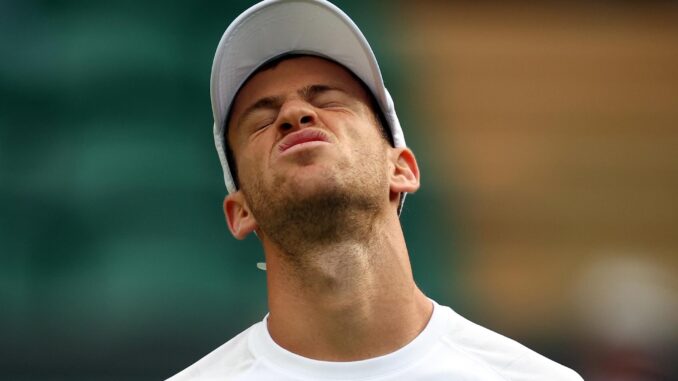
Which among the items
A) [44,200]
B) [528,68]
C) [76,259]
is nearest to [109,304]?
[76,259]

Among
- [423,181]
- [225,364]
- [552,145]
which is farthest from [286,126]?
[552,145]

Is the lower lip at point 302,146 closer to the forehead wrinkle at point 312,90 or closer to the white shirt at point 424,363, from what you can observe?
the forehead wrinkle at point 312,90

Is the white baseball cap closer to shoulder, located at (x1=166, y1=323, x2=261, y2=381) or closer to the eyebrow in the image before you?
the eyebrow

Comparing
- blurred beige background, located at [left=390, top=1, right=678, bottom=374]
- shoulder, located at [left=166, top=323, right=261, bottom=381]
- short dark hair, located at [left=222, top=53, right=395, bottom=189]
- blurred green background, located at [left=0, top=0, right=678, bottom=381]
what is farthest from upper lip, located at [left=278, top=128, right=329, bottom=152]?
blurred beige background, located at [left=390, top=1, right=678, bottom=374]

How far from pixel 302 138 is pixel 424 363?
633 millimetres

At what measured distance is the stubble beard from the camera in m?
2.44

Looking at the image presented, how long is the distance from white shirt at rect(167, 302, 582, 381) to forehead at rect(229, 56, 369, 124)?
651 millimetres

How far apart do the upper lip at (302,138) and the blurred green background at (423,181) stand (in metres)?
2.91

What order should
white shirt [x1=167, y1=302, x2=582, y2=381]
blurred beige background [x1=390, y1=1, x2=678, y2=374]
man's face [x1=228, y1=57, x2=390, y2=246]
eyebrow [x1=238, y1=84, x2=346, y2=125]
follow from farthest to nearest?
blurred beige background [x1=390, y1=1, x2=678, y2=374] < eyebrow [x1=238, y1=84, x2=346, y2=125] < man's face [x1=228, y1=57, x2=390, y2=246] < white shirt [x1=167, y1=302, x2=582, y2=381]

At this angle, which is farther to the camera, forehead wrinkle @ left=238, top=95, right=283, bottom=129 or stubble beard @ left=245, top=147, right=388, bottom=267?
forehead wrinkle @ left=238, top=95, right=283, bottom=129

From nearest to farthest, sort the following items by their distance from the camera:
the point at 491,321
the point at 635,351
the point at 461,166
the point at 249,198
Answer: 1. the point at 249,198
2. the point at 635,351
3. the point at 491,321
4. the point at 461,166

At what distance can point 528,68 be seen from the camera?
632cm

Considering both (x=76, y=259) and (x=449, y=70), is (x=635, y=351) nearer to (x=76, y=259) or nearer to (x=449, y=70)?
(x=449, y=70)

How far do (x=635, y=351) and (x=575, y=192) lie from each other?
3.78 feet
